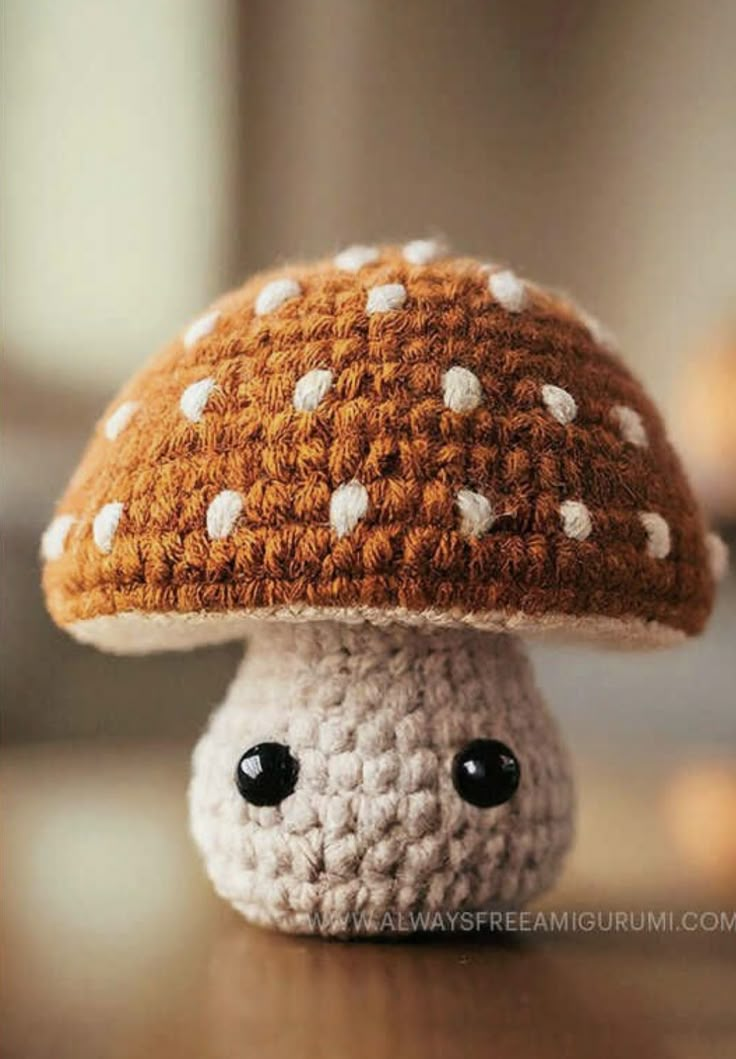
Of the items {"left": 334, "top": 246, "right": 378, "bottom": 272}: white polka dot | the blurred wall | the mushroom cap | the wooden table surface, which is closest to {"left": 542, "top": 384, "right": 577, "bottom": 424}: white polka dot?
the mushroom cap

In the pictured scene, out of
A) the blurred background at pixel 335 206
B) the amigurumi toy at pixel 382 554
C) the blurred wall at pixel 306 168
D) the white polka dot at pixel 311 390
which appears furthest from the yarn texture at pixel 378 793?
the blurred wall at pixel 306 168

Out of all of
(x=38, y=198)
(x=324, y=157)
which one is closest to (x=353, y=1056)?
(x=38, y=198)

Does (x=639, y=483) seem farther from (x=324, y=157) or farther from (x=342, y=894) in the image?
(x=324, y=157)

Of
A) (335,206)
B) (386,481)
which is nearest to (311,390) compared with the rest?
(386,481)

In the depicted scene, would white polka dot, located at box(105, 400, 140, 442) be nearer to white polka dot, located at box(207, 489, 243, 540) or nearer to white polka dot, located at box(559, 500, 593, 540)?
white polka dot, located at box(207, 489, 243, 540)

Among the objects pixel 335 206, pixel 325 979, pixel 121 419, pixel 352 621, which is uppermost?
pixel 335 206

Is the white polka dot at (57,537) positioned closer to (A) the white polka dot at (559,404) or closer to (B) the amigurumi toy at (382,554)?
(B) the amigurumi toy at (382,554)

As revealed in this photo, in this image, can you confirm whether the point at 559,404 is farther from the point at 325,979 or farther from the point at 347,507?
the point at 325,979
